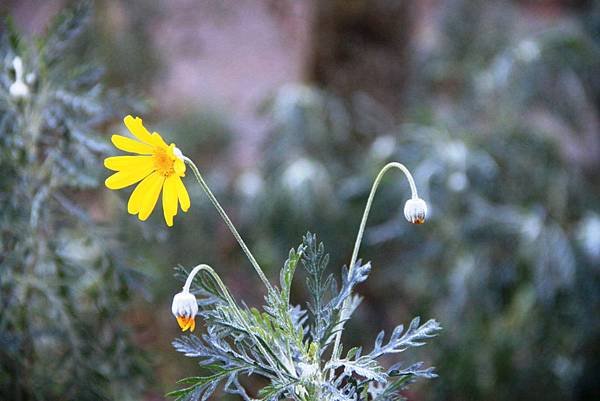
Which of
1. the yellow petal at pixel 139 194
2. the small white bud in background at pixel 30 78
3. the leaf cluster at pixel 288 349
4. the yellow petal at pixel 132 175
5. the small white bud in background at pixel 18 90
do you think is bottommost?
the leaf cluster at pixel 288 349

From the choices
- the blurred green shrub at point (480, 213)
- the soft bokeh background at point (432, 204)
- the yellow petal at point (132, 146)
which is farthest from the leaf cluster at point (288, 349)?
the blurred green shrub at point (480, 213)

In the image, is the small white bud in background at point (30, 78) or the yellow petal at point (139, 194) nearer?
the yellow petal at point (139, 194)

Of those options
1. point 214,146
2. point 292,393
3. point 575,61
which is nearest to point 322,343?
point 292,393

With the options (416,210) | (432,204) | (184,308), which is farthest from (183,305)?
(432,204)

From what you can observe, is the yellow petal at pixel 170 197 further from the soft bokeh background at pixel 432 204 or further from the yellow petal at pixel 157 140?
the soft bokeh background at pixel 432 204

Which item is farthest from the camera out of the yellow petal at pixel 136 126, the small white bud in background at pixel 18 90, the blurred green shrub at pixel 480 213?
the blurred green shrub at pixel 480 213

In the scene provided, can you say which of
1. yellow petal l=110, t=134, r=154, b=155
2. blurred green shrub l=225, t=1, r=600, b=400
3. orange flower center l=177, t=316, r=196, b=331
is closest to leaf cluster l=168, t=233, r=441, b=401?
orange flower center l=177, t=316, r=196, b=331

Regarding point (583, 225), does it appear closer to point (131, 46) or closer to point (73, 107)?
point (73, 107)
